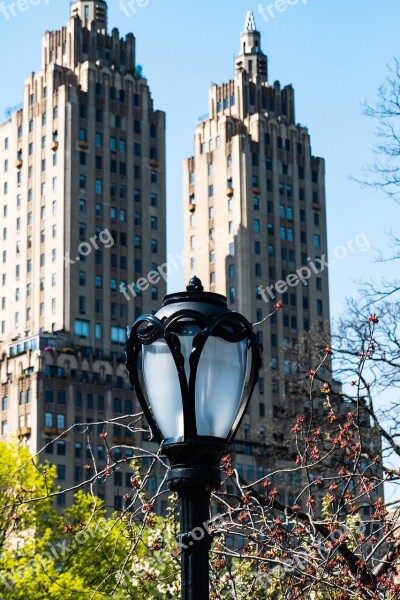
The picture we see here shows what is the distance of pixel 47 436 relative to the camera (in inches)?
4279

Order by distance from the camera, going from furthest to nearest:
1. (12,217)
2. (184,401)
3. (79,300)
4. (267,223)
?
(267,223) → (12,217) → (79,300) → (184,401)

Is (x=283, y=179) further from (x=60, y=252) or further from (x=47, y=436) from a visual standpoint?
(x=47, y=436)

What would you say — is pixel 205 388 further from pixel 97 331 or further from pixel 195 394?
pixel 97 331

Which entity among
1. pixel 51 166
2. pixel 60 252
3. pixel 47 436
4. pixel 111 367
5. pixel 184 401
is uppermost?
pixel 51 166

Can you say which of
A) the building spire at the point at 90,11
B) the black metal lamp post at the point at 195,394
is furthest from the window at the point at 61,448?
the black metal lamp post at the point at 195,394

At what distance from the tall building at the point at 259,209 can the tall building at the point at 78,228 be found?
9456 mm

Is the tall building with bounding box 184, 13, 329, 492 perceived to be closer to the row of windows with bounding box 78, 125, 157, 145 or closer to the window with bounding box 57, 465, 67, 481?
the row of windows with bounding box 78, 125, 157, 145

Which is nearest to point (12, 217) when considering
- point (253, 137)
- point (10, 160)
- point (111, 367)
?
point (10, 160)

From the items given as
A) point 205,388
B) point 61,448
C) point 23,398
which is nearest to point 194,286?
point 205,388

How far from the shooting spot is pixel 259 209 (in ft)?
437

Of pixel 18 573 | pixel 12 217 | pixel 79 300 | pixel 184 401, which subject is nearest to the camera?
pixel 184 401

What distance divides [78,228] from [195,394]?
110468 millimetres

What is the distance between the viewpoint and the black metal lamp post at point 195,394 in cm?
895

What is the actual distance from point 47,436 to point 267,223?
36.8 meters
